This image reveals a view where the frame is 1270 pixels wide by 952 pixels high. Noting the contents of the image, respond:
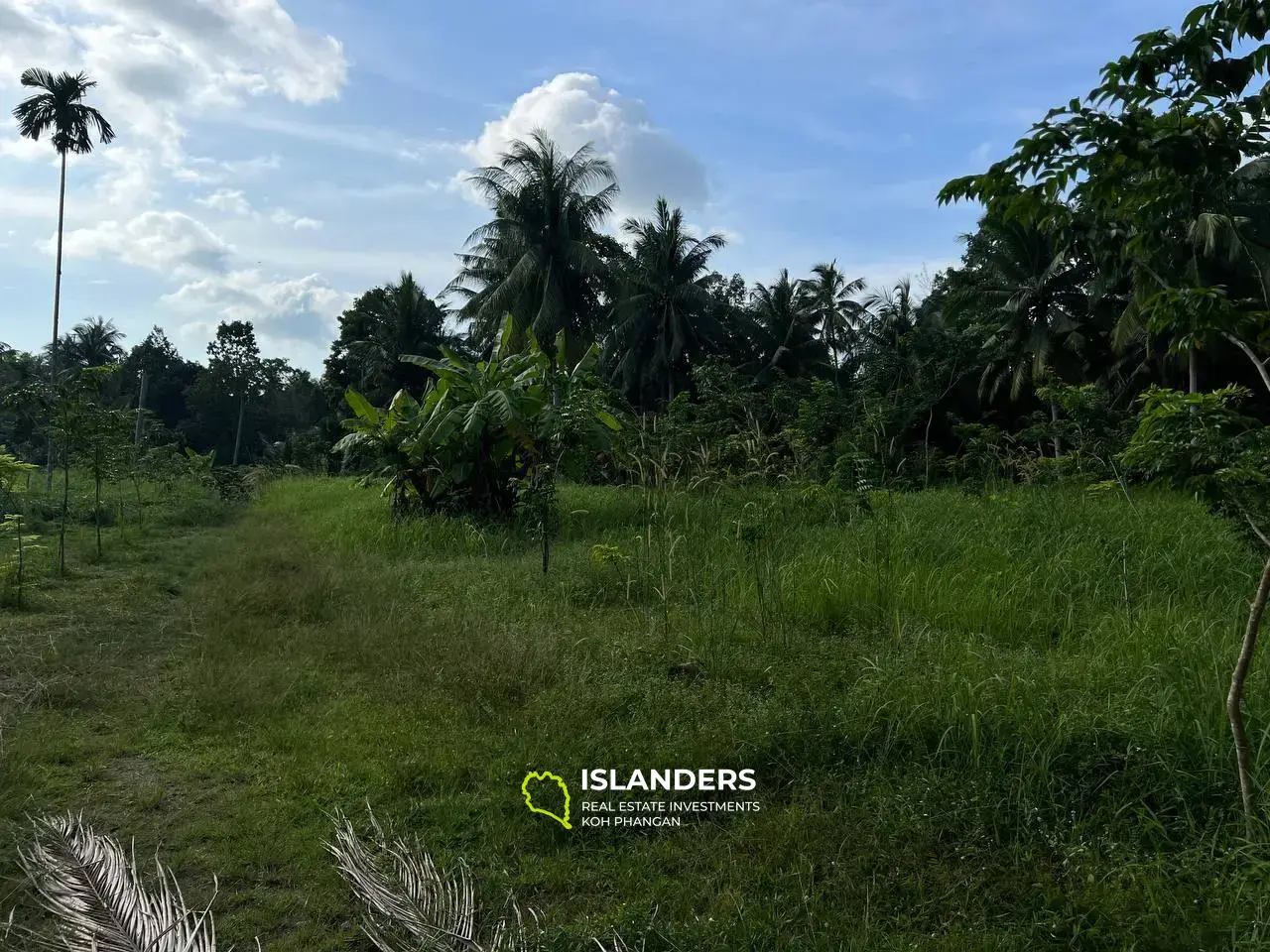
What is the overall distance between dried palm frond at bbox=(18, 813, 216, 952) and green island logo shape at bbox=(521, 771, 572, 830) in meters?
1.10

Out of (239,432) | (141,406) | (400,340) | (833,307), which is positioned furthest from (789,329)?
(239,432)

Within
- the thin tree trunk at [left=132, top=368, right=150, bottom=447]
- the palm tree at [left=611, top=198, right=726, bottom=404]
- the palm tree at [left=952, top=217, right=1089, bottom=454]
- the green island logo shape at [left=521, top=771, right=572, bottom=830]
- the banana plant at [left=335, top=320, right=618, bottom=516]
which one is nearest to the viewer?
the green island logo shape at [left=521, top=771, right=572, bottom=830]

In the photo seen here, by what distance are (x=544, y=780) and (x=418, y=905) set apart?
0.86 m

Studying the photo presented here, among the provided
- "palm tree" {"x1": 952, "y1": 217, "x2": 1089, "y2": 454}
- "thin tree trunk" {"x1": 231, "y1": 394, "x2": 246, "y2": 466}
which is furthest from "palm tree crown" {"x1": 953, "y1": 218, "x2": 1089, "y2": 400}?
"thin tree trunk" {"x1": 231, "y1": 394, "x2": 246, "y2": 466}

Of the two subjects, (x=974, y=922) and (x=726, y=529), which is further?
(x=726, y=529)

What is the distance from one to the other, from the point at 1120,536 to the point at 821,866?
4703 mm

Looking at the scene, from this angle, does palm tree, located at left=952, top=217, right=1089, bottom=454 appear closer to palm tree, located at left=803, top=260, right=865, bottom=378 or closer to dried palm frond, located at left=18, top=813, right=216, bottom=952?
palm tree, located at left=803, top=260, right=865, bottom=378

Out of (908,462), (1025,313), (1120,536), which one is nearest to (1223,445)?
(1120,536)

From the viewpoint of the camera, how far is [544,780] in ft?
10.8

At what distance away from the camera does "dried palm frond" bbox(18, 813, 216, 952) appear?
7.31ft

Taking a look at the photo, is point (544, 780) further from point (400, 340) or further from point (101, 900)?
point (400, 340)

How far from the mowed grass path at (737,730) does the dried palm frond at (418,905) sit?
82 millimetres

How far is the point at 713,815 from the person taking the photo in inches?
121

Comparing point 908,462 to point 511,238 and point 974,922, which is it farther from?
point 511,238
